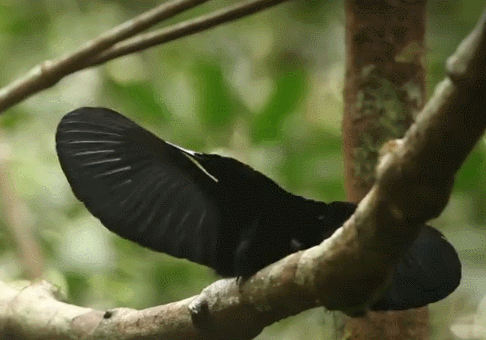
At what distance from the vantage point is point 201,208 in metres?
1.06

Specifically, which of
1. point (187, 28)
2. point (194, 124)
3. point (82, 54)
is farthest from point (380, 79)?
point (194, 124)

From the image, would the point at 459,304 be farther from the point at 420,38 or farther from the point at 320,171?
the point at 420,38

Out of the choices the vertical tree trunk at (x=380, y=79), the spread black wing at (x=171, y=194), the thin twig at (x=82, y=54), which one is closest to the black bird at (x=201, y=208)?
the spread black wing at (x=171, y=194)

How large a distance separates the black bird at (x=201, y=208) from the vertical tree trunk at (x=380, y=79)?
316mm

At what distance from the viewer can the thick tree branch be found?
55.9 inches

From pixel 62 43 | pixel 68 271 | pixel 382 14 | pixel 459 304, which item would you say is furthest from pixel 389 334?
pixel 62 43

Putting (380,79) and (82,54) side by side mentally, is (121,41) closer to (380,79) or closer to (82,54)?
(82,54)

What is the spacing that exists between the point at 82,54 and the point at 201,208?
1.61 feet

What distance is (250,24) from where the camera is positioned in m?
2.60

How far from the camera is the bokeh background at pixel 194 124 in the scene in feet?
5.78

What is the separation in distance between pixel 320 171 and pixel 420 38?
0.47 metres

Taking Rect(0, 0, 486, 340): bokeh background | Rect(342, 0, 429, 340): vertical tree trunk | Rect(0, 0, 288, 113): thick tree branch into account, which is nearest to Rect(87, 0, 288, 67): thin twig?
Rect(0, 0, 288, 113): thick tree branch

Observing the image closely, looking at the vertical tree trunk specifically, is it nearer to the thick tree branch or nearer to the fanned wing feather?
the thick tree branch

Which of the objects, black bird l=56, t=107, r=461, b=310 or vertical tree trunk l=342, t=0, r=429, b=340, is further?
vertical tree trunk l=342, t=0, r=429, b=340
